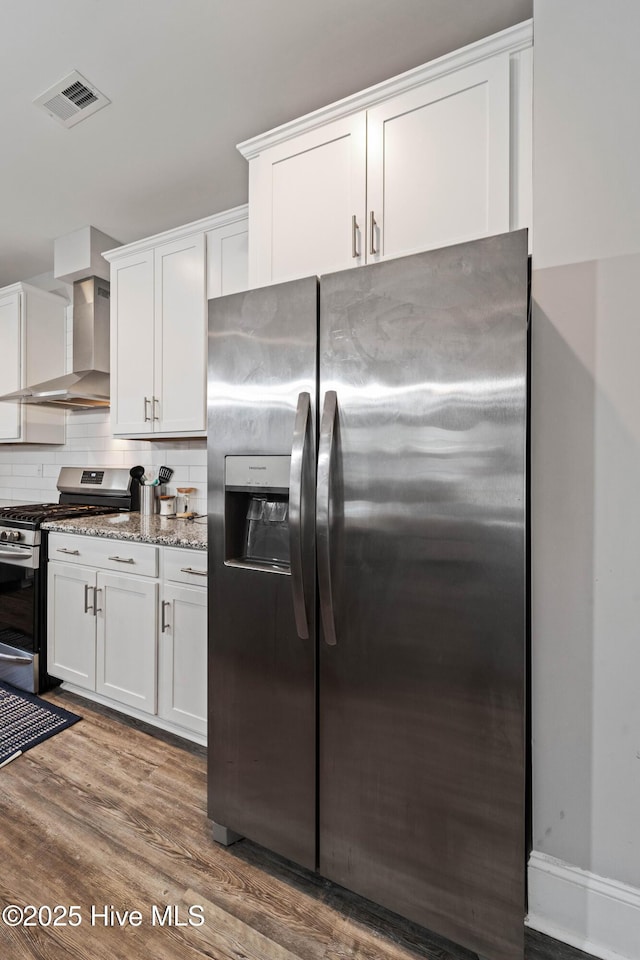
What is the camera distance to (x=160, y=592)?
221cm

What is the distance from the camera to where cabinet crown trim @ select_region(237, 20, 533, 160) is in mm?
1500

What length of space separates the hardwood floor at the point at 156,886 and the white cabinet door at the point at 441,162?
6.65ft

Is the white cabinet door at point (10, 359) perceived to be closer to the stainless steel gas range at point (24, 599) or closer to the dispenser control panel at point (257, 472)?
the stainless steel gas range at point (24, 599)

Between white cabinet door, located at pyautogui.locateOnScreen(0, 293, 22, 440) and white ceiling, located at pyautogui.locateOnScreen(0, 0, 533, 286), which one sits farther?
white cabinet door, located at pyautogui.locateOnScreen(0, 293, 22, 440)

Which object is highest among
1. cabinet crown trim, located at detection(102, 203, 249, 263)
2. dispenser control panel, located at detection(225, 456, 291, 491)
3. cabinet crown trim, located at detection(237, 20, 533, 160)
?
cabinet crown trim, located at detection(237, 20, 533, 160)

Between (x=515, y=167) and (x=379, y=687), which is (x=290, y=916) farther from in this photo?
(x=515, y=167)

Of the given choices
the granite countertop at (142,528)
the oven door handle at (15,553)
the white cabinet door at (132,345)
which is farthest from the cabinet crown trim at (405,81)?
the oven door handle at (15,553)

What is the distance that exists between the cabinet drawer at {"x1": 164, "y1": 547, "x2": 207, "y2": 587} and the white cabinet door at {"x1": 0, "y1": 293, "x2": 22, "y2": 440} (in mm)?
2184

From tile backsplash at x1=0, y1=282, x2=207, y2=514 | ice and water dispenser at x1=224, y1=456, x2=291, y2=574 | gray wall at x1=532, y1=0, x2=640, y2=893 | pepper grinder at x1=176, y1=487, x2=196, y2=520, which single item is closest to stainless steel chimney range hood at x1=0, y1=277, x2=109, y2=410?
tile backsplash at x1=0, y1=282, x2=207, y2=514

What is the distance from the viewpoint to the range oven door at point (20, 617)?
8.57 ft

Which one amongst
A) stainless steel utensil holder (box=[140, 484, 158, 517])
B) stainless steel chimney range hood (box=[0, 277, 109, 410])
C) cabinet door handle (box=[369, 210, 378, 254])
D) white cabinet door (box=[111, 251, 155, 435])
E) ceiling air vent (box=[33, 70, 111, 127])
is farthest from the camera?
stainless steel chimney range hood (box=[0, 277, 109, 410])

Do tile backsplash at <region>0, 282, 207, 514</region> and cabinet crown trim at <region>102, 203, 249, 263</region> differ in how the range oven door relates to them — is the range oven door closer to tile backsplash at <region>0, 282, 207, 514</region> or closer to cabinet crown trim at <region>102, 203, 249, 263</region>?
tile backsplash at <region>0, 282, 207, 514</region>

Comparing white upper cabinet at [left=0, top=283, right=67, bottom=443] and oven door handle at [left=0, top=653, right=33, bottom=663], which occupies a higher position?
white upper cabinet at [left=0, top=283, right=67, bottom=443]

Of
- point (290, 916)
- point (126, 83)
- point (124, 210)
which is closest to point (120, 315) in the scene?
point (124, 210)
